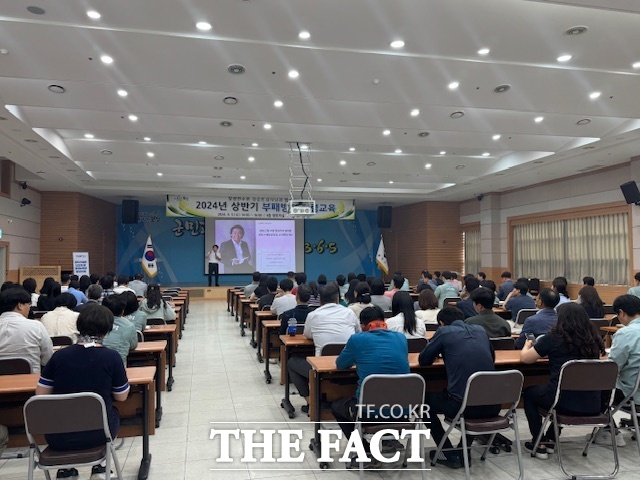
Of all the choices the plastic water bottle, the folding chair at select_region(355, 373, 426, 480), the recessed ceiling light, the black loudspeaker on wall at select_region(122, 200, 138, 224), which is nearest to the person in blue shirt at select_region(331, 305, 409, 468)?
the folding chair at select_region(355, 373, 426, 480)

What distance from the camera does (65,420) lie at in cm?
233

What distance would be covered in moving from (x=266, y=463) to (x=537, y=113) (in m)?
6.92

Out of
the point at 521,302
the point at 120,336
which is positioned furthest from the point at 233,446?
the point at 521,302

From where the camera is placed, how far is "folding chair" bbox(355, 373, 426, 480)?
274cm

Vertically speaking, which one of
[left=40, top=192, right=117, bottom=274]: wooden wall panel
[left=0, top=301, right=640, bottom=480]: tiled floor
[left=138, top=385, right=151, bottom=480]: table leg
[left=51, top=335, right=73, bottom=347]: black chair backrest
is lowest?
[left=0, top=301, right=640, bottom=480]: tiled floor

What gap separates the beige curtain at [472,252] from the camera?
52.9ft

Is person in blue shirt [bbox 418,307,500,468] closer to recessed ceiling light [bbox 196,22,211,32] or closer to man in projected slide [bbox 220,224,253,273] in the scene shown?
recessed ceiling light [bbox 196,22,211,32]

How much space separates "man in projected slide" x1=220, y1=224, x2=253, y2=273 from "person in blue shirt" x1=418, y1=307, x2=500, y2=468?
48.4ft

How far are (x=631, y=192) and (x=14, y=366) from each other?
438 inches

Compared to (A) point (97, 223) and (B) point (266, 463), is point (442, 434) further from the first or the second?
(A) point (97, 223)

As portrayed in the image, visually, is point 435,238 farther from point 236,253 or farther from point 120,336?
point 120,336

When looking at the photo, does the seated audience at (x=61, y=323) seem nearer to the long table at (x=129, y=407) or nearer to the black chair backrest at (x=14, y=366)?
the black chair backrest at (x=14, y=366)

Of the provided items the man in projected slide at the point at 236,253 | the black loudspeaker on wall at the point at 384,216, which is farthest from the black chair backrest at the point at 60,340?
the black loudspeaker on wall at the point at 384,216

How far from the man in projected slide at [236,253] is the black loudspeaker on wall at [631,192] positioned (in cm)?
1223
